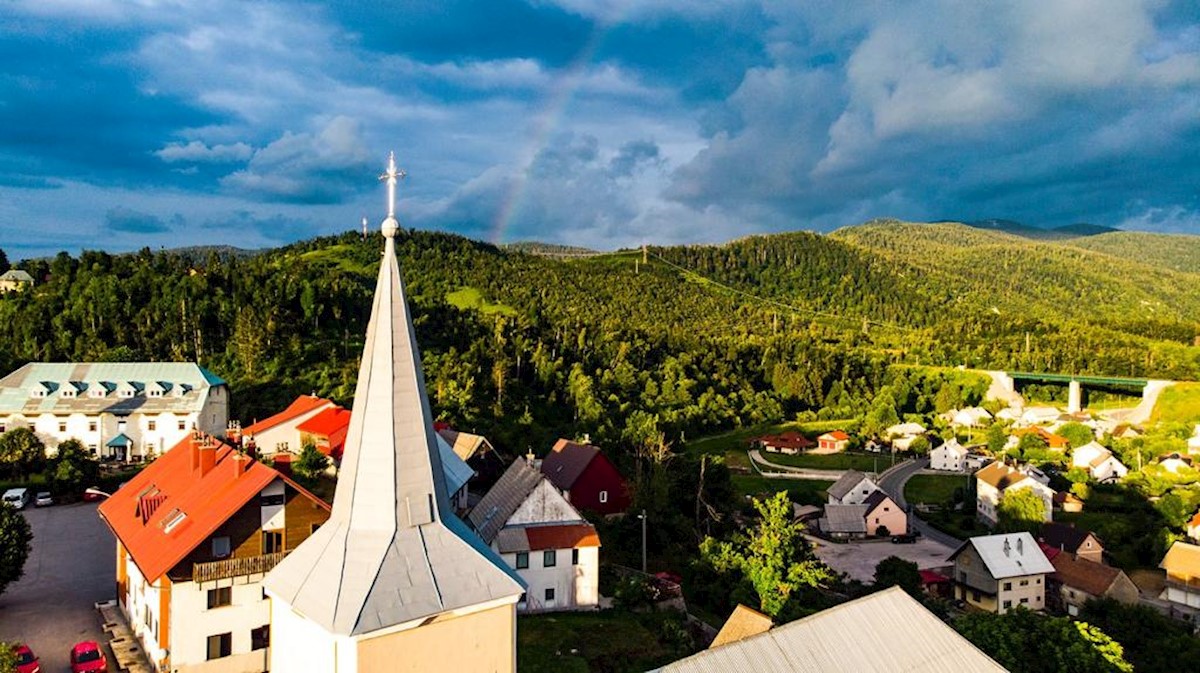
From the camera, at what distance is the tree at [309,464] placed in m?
36.7

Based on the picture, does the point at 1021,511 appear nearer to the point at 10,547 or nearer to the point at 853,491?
the point at 853,491

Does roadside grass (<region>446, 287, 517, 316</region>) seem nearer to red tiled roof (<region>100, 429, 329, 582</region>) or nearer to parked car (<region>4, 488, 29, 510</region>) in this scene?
parked car (<region>4, 488, 29, 510</region>)

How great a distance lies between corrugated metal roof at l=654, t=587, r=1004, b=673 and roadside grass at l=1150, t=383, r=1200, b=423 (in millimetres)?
111035

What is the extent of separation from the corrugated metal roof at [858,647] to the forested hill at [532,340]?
41328mm

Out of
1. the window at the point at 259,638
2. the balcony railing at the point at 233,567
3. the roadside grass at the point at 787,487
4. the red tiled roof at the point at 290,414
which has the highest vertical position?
the red tiled roof at the point at 290,414

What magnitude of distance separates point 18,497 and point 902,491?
2558 inches

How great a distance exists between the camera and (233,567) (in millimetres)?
21781

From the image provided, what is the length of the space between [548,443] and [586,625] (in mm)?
32846

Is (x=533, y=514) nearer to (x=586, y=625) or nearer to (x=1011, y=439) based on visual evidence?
(x=586, y=625)

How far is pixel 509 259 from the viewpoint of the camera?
612ft

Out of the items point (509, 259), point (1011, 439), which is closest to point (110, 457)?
point (1011, 439)

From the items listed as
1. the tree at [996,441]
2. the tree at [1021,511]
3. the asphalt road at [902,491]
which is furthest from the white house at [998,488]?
the tree at [996,441]

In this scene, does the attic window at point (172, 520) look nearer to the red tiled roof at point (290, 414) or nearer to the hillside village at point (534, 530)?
the hillside village at point (534, 530)

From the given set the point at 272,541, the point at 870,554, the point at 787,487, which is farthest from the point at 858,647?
the point at 787,487
